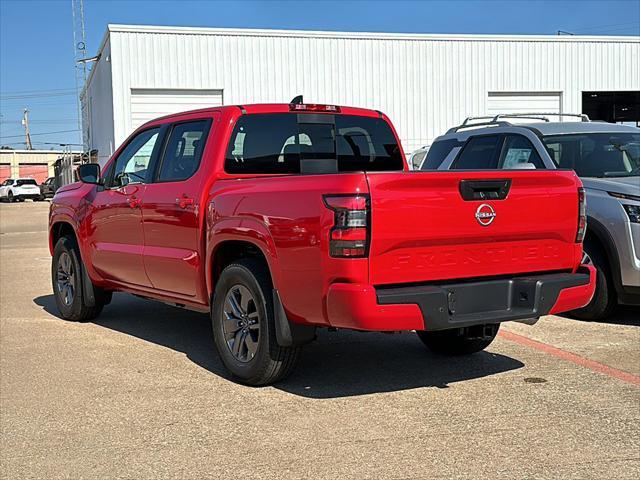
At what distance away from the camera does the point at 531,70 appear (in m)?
28.2

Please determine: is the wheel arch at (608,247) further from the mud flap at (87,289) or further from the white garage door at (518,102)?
the white garage door at (518,102)

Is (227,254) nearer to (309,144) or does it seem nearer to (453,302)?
(309,144)

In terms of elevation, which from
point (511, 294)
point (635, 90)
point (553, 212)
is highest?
point (635, 90)

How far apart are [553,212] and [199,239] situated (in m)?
2.51

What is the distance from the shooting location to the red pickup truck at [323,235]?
14.7 ft

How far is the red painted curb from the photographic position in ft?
18.1

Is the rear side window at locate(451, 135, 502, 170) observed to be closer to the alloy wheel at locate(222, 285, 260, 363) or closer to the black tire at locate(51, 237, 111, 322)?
the alloy wheel at locate(222, 285, 260, 363)

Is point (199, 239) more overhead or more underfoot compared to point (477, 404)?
more overhead

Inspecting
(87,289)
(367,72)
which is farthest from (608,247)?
(367,72)

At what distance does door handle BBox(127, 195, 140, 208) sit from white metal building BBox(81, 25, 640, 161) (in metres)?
18.1

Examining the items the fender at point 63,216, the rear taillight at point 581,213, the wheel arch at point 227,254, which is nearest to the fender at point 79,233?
the fender at point 63,216

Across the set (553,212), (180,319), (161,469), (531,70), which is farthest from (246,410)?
(531,70)

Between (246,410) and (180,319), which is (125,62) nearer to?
(180,319)

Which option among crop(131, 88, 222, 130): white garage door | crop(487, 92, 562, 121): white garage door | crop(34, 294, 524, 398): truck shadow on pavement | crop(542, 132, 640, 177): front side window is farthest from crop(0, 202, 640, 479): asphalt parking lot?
crop(487, 92, 562, 121): white garage door
